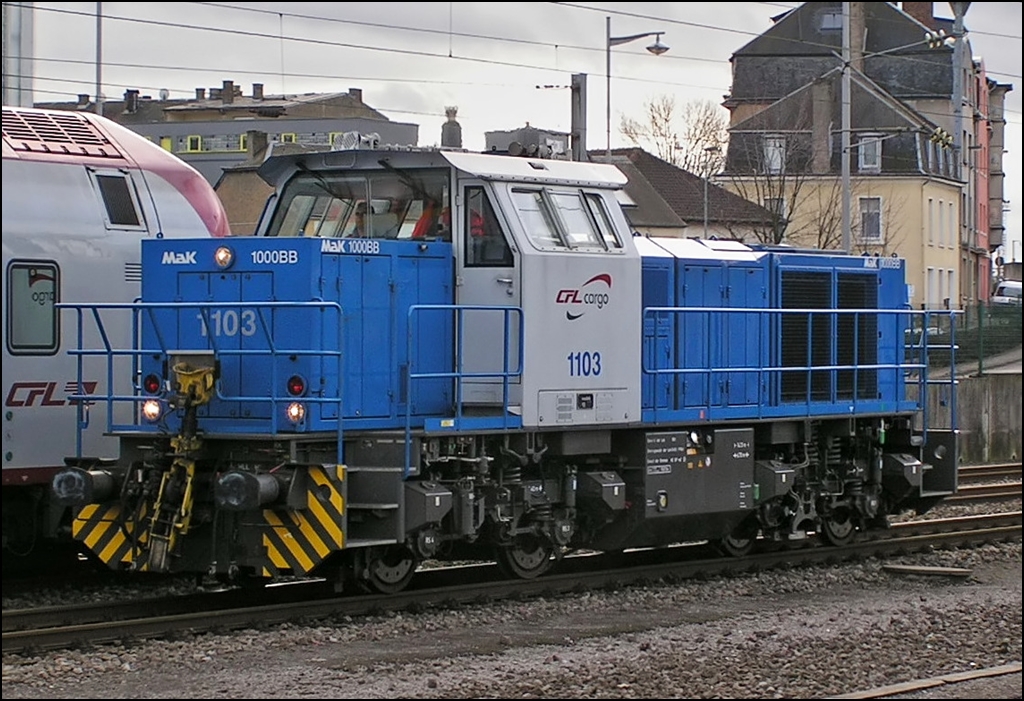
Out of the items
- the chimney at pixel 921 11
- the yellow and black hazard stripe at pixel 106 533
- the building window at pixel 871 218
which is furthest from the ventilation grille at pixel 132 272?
the chimney at pixel 921 11

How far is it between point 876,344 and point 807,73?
164 ft

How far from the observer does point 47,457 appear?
12.6 metres

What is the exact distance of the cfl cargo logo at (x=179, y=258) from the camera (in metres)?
11.9

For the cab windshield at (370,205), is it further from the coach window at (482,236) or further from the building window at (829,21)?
the building window at (829,21)

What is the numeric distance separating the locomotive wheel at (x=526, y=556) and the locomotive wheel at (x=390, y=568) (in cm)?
109

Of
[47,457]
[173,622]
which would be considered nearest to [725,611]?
[173,622]

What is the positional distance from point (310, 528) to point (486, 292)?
2466 mm

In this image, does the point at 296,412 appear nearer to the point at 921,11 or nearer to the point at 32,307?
the point at 32,307

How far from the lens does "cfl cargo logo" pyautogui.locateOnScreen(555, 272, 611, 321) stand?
1233 cm

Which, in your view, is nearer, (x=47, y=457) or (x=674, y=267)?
(x=47, y=457)

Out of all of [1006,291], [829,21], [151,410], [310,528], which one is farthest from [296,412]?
[1006,291]

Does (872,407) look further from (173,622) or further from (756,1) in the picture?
(173,622)

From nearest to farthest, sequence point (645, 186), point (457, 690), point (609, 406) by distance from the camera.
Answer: point (457, 690) → point (609, 406) → point (645, 186)

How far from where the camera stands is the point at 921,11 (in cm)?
6284
